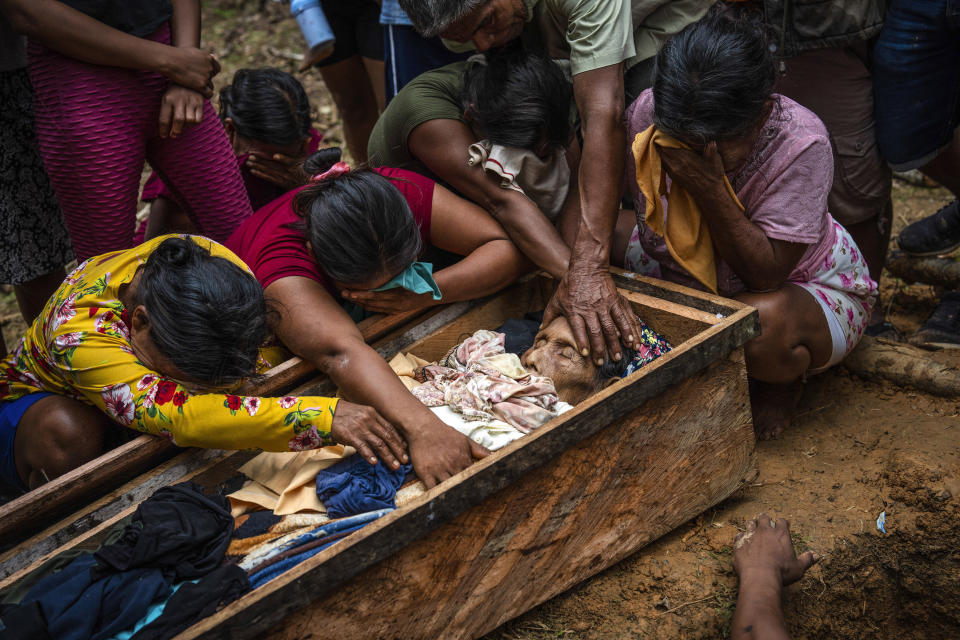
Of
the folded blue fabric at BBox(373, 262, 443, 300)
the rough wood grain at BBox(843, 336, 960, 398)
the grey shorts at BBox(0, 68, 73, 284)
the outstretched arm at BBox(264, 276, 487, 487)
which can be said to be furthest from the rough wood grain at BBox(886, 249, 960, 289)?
the grey shorts at BBox(0, 68, 73, 284)

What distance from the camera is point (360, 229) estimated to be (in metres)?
2.48

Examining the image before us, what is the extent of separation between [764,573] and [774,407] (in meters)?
0.92

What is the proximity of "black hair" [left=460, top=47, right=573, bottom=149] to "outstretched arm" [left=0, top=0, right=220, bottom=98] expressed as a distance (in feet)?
3.29

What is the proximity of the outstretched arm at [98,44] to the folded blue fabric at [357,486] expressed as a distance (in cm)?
158

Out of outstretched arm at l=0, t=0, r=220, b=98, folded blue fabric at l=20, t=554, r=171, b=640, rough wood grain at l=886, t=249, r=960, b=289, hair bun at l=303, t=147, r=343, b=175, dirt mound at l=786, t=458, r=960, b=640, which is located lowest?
dirt mound at l=786, t=458, r=960, b=640

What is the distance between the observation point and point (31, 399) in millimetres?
2504

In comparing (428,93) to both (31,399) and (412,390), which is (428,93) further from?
(31,399)

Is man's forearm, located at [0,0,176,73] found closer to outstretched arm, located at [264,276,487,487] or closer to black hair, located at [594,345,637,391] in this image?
outstretched arm, located at [264,276,487,487]

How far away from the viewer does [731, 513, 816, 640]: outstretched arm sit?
2.19m

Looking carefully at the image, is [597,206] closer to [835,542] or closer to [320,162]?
[320,162]

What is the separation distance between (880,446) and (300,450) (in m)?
2.11

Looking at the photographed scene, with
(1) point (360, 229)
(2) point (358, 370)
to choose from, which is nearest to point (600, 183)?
(1) point (360, 229)

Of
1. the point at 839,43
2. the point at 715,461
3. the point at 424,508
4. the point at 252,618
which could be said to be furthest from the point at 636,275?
the point at 252,618

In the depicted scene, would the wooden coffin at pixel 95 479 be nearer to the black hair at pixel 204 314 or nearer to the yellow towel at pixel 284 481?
the yellow towel at pixel 284 481
